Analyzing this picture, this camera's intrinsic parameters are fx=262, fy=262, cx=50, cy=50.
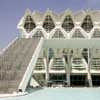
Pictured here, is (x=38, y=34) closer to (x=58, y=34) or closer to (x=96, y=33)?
(x=58, y=34)

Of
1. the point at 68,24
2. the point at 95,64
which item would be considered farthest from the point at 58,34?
the point at 95,64

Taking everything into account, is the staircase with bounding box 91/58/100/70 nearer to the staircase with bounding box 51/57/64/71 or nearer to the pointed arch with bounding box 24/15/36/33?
the staircase with bounding box 51/57/64/71

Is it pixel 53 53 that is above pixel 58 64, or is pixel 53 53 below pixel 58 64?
above

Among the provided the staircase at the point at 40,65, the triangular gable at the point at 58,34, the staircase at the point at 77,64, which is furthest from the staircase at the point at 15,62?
the triangular gable at the point at 58,34

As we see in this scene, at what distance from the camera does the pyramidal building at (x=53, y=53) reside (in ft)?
76.0

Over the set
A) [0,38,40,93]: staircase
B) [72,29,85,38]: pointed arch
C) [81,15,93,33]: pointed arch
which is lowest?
[0,38,40,93]: staircase

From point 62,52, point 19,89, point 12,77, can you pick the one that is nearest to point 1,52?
point 12,77

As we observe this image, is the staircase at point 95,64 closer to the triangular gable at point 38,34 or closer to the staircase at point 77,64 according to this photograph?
the staircase at point 77,64

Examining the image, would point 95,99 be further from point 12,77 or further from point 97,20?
point 97,20

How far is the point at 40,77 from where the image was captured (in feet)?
127

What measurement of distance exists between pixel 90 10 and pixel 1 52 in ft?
70.4

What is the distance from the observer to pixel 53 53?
1601 inches

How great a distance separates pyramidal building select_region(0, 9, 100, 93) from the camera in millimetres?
23150

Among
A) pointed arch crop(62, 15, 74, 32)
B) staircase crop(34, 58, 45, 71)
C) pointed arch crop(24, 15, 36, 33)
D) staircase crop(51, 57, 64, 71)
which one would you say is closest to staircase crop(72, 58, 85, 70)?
staircase crop(51, 57, 64, 71)
